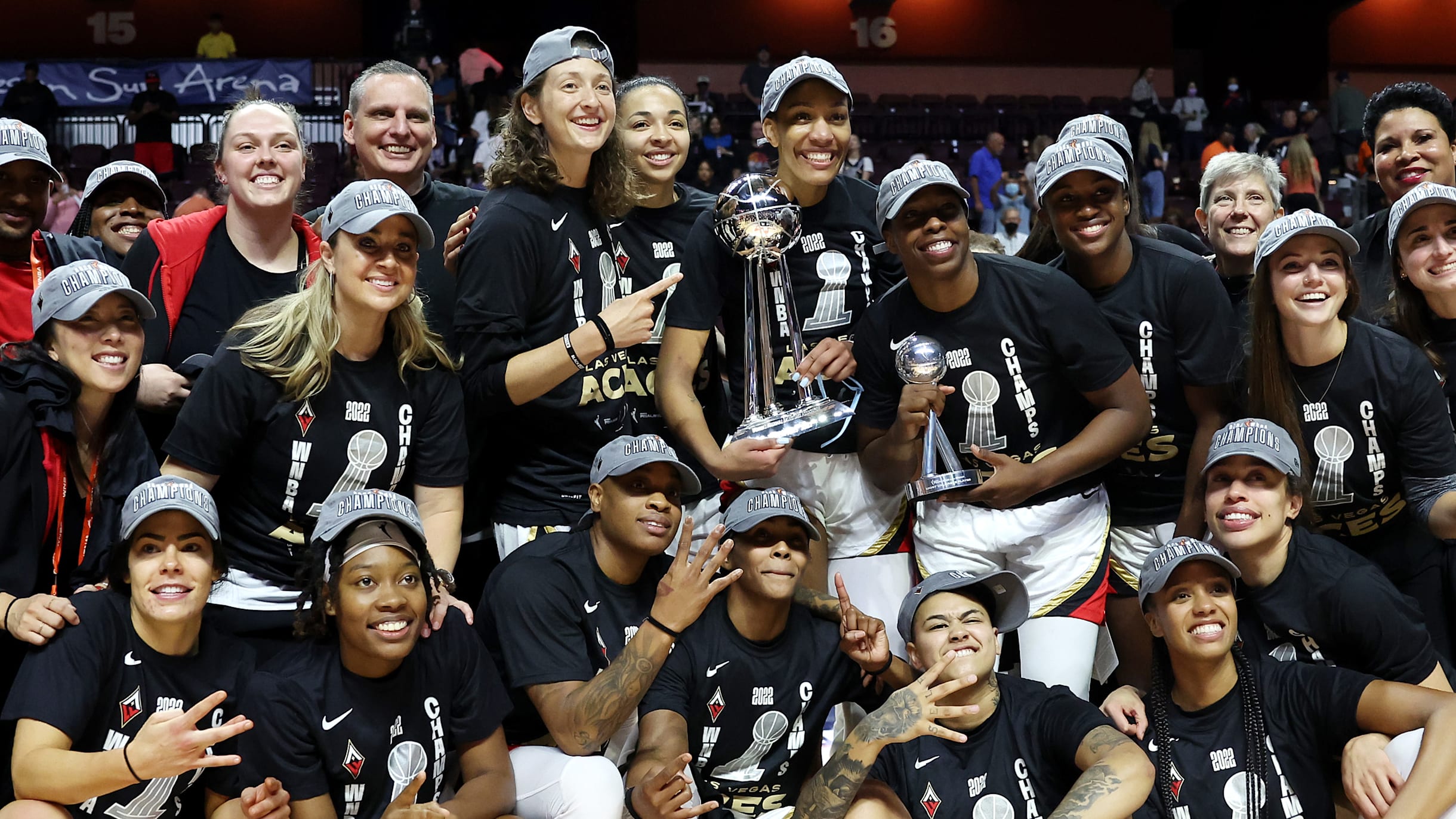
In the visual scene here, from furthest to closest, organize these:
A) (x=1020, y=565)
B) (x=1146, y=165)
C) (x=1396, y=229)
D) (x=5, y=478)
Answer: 1. (x=1146, y=165)
2. (x=1396, y=229)
3. (x=1020, y=565)
4. (x=5, y=478)

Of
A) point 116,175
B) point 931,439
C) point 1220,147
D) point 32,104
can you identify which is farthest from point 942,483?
point 32,104

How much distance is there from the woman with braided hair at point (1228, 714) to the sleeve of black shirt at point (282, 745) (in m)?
2.32

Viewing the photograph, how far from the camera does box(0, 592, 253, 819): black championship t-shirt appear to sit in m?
3.53

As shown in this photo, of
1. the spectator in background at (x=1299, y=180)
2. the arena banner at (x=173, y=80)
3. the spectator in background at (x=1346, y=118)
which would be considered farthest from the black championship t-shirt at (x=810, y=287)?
the spectator in background at (x=1346, y=118)

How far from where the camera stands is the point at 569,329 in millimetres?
4398

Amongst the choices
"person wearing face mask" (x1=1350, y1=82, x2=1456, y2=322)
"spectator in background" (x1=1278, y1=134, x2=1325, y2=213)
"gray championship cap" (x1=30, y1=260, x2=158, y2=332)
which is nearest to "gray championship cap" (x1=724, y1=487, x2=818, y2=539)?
"gray championship cap" (x1=30, y1=260, x2=158, y2=332)

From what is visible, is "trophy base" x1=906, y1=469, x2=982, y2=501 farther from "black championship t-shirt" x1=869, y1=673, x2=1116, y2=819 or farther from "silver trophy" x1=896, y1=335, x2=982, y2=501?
"black championship t-shirt" x1=869, y1=673, x2=1116, y2=819

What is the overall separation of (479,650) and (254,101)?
6.99 ft

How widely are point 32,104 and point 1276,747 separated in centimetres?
1560

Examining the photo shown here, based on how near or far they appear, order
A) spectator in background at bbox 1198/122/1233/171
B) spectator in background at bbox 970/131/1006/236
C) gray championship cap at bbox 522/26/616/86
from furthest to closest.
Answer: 1. spectator in background at bbox 1198/122/1233/171
2. spectator in background at bbox 970/131/1006/236
3. gray championship cap at bbox 522/26/616/86

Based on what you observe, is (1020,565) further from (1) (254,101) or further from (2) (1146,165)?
(2) (1146,165)

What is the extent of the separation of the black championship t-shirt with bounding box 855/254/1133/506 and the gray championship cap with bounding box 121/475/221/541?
1.98 metres

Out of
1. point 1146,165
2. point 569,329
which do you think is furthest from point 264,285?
point 1146,165

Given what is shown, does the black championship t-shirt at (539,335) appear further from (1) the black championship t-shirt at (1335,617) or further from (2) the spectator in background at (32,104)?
(2) the spectator in background at (32,104)
